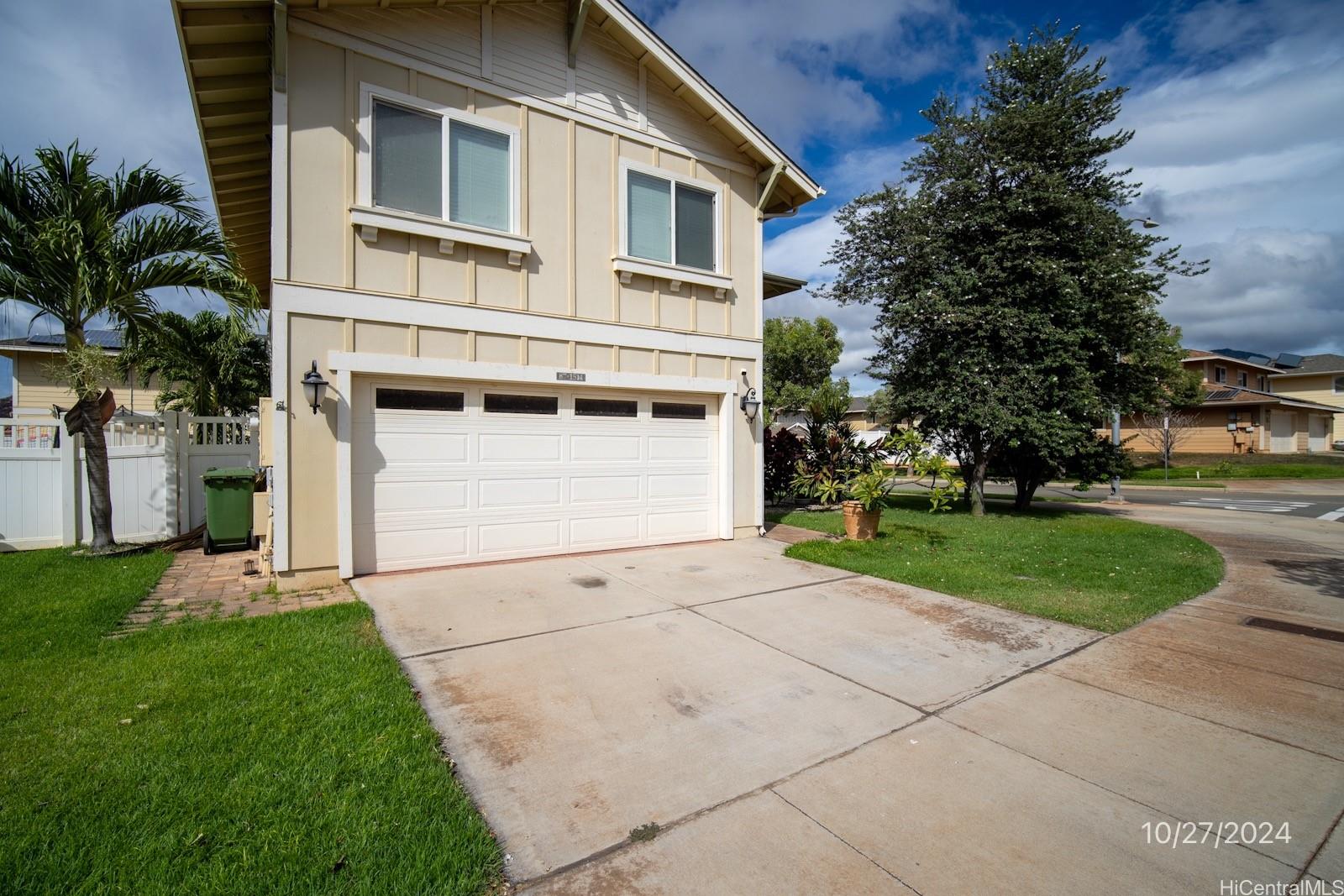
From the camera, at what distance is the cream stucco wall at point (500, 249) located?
621 centimetres

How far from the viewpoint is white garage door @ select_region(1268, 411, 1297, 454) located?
32.9 m

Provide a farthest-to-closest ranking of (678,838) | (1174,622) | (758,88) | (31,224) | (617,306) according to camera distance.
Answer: (758,88)
(617,306)
(31,224)
(1174,622)
(678,838)

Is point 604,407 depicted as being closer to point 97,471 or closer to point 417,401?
point 417,401

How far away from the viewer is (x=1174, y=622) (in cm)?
533

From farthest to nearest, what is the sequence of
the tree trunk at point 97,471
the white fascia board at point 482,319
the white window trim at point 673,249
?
the white window trim at point 673,249 → the tree trunk at point 97,471 → the white fascia board at point 482,319

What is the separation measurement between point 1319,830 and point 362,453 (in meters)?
7.46

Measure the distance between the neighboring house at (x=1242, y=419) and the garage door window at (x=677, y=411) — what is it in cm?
3085

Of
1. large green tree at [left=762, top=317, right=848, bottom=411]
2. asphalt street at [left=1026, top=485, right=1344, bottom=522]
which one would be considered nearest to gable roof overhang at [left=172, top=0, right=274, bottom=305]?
asphalt street at [left=1026, top=485, right=1344, bottom=522]

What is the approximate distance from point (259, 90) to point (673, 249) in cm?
512

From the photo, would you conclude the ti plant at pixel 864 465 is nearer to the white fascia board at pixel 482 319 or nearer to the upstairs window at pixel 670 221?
the white fascia board at pixel 482 319

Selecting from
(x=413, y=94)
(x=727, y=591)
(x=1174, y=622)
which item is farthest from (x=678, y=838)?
(x=413, y=94)

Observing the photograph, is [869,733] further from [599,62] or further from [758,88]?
[758,88]

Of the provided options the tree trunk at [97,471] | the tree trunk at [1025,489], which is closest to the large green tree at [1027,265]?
the tree trunk at [1025,489]
